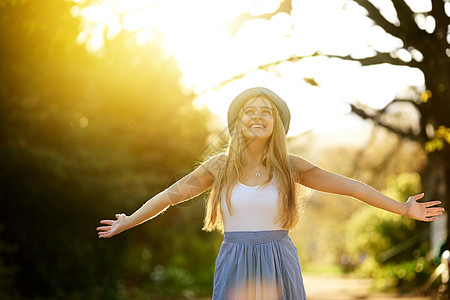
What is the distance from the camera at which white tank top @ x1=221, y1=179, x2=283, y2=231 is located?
129 inches

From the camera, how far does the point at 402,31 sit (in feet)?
21.5

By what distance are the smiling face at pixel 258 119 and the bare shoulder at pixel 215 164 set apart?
0.20 m

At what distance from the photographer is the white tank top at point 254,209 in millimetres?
3281

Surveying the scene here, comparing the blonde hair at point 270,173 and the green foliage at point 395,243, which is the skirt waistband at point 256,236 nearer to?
the blonde hair at point 270,173

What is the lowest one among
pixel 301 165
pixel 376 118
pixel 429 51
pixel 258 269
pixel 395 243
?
pixel 258 269

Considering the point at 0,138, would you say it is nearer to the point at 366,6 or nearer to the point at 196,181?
the point at 366,6

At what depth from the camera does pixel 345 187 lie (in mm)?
3498

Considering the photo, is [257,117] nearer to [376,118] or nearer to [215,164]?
[215,164]

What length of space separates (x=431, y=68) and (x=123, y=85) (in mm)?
7642

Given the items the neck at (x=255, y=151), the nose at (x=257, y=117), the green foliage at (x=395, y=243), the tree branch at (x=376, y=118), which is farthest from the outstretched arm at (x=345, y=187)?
the green foliage at (x=395, y=243)

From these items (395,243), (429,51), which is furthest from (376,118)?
(395,243)

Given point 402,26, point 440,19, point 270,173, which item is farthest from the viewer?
point 402,26

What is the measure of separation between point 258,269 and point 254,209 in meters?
0.29

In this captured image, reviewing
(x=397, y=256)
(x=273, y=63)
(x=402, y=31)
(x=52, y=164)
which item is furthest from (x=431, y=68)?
(x=397, y=256)
